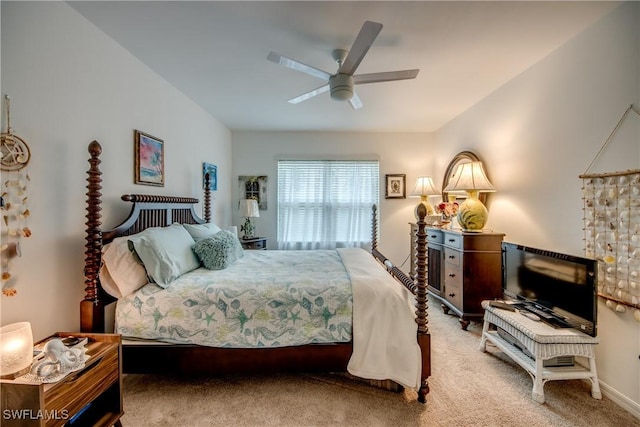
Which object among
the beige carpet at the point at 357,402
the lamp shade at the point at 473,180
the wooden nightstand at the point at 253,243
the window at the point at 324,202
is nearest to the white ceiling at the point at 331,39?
the lamp shade at the point at 473,180

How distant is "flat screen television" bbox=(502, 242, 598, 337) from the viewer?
1768 millimetres

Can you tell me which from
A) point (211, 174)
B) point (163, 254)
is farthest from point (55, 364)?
point (211, 174)

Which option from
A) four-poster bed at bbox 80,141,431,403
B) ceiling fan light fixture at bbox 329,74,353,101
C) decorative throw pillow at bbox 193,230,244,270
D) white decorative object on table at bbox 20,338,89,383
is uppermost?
ceiling fan light fixture at bbox 329,74,353,101

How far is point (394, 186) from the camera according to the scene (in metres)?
4.69

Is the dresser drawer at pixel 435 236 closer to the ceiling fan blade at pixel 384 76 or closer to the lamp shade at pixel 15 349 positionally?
the ceiling fan blade at pixel 384 76

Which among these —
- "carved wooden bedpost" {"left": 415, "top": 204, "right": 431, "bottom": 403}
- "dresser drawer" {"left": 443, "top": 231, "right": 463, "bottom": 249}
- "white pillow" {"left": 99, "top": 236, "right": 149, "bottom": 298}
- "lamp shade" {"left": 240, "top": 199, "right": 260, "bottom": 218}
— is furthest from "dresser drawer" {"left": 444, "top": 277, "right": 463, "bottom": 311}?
"white pillow" {"left": 99, "top": 236, "right": 149, "bottom": 298}

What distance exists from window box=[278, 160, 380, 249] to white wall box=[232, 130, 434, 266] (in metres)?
0.16

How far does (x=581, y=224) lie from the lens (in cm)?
203

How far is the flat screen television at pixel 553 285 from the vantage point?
5.80 feet

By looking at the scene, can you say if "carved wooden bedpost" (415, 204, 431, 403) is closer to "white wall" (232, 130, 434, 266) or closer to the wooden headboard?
the wooden headboard

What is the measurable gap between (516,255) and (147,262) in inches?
115

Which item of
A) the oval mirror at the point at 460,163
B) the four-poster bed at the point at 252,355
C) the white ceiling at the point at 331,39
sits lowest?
the four-poster bed at the point at 252,355

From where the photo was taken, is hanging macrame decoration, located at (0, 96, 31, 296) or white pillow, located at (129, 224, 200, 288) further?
white pillow, located at (129, 224, 200, 288)

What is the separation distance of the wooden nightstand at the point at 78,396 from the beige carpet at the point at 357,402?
242mm
